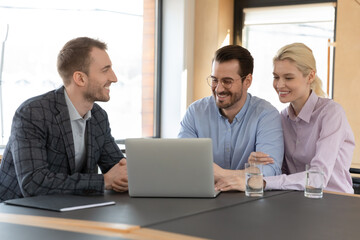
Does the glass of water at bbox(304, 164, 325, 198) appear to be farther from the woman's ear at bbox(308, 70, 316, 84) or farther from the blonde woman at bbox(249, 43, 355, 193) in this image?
the woman's ear at bbox(308, 70, 316, 84)

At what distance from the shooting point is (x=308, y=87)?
9.82 ft

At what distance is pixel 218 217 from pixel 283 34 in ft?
13.4

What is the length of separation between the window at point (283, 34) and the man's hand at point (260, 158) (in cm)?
284

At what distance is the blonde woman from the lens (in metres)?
2.81

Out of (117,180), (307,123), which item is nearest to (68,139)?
(117,180)

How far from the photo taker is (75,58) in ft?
9.05

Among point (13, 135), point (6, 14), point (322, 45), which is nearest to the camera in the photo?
point (13, 135)

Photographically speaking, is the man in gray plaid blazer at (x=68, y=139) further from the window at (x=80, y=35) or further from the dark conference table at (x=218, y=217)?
the window at (x=80, y=35)

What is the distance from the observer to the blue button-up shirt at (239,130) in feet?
9.58

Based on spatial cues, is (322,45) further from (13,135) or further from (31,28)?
(13,135)

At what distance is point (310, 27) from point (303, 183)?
→ 3.28m

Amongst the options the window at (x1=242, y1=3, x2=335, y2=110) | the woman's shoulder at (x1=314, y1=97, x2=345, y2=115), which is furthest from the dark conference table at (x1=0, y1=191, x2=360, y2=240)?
the window at (x1=242, y1=3, x2=335, y2=110)

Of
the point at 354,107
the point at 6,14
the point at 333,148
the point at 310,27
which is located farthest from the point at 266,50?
the point at 333,148

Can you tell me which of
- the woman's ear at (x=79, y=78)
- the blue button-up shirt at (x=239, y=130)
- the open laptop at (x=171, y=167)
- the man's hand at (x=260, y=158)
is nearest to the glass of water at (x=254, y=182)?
the open laptop at (x=171, y=167)
